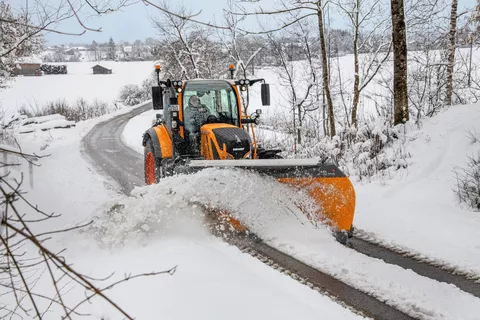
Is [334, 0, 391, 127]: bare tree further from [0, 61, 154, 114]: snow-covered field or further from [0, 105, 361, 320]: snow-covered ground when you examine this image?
[0, 61, 154, 114]: snow-covered field

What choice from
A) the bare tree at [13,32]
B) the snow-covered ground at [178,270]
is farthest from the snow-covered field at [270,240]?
the bare tree at [13,32]

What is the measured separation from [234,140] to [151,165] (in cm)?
250

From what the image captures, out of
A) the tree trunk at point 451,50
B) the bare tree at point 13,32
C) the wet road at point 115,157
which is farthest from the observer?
the tree trunk at point 451,50

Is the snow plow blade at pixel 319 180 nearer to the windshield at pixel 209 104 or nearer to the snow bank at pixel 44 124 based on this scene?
the windshield at pixel 209 104

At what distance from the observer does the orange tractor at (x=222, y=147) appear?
193 inches

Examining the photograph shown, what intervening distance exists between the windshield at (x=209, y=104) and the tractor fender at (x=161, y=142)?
18.4 inches

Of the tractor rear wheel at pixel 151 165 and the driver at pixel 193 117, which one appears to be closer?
the driver at pixel 193 117

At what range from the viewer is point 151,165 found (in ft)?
25.4

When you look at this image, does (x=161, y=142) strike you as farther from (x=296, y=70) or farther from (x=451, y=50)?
(x=296, y=70)

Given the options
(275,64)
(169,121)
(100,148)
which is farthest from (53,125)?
(169,121)

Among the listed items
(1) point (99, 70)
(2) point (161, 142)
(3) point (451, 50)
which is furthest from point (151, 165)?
(1) point (99, 70)

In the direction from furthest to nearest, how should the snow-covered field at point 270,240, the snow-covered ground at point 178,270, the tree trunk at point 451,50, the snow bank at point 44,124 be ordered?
the snow bank at point 44,124
the tree trunk at point 451,50
the snow-covered field at point 270,240
the snow-covered ground at point 178,270

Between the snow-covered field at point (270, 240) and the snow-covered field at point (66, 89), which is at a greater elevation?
the snow-covered field at point (66, 89)

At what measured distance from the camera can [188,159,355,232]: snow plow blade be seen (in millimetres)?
4859
